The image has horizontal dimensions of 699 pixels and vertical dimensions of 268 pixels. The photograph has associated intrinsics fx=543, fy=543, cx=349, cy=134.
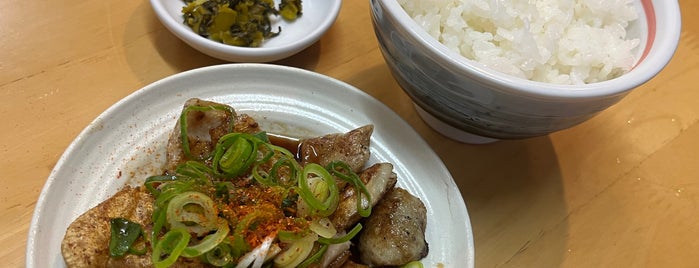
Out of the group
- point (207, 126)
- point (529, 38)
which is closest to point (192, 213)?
point (207, 126)

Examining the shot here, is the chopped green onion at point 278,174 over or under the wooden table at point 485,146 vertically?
over

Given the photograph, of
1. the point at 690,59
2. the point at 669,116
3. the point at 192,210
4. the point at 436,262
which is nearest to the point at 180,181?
the point at 192,210

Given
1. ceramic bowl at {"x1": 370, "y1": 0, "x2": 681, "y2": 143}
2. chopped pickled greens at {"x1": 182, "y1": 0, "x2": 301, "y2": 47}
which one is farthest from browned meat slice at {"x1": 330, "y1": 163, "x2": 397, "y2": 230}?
chopped pickled greens at {"x1": 182, "y1": 0, "x2": 301, "y2": 47}

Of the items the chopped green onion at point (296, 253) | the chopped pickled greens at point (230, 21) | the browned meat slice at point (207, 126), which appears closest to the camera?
the chopped green onion at point (296, 253)

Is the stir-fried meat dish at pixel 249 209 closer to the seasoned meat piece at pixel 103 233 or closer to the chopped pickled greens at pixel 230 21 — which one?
the seasoned meat piece at pixel 103 233

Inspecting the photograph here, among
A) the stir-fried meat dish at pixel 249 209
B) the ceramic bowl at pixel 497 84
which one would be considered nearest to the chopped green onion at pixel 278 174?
the stir-fried meat dish at pixel 249 209

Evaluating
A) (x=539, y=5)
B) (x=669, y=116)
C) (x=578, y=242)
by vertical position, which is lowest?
(x=578, y=242)

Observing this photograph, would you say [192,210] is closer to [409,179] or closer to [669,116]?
[409,179]

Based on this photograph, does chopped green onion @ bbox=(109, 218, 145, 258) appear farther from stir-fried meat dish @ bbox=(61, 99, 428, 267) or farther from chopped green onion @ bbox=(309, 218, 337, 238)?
chopped green onion @ bbox=(309, 218, 337, 238)
